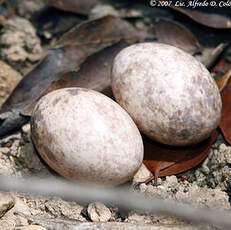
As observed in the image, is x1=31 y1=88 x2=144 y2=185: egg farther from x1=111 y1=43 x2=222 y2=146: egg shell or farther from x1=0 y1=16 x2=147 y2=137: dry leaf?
x1=0 y1=16 x2=147 y2=137: dry leaf

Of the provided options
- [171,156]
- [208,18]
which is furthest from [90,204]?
[208,18]

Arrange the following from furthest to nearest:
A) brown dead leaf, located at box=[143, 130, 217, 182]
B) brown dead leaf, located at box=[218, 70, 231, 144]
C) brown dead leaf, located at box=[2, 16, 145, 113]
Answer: brown dead leaf, located at box=[2, 16, 145, 113] < brown dead leaf, located at box=[218, 70, 231, 144] < brown dead leaf, located at box=[143, 130, 217, 182]

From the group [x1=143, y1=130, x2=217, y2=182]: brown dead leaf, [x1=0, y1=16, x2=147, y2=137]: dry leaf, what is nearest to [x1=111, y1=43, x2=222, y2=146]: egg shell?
[x1=143, y1=130, x2=217, y2=182]: brown dead leaf

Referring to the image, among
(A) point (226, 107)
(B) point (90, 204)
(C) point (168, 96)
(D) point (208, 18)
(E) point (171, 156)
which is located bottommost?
(B) point (90, 204)

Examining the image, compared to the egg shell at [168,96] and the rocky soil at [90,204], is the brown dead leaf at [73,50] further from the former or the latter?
the egg shell at [168,96]

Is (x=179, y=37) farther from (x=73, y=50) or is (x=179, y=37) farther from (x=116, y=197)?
(x=116, y=197)

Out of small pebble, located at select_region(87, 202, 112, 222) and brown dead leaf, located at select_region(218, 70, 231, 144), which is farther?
brown dead leaf, located at select_region(218, 70, 231, 144)
